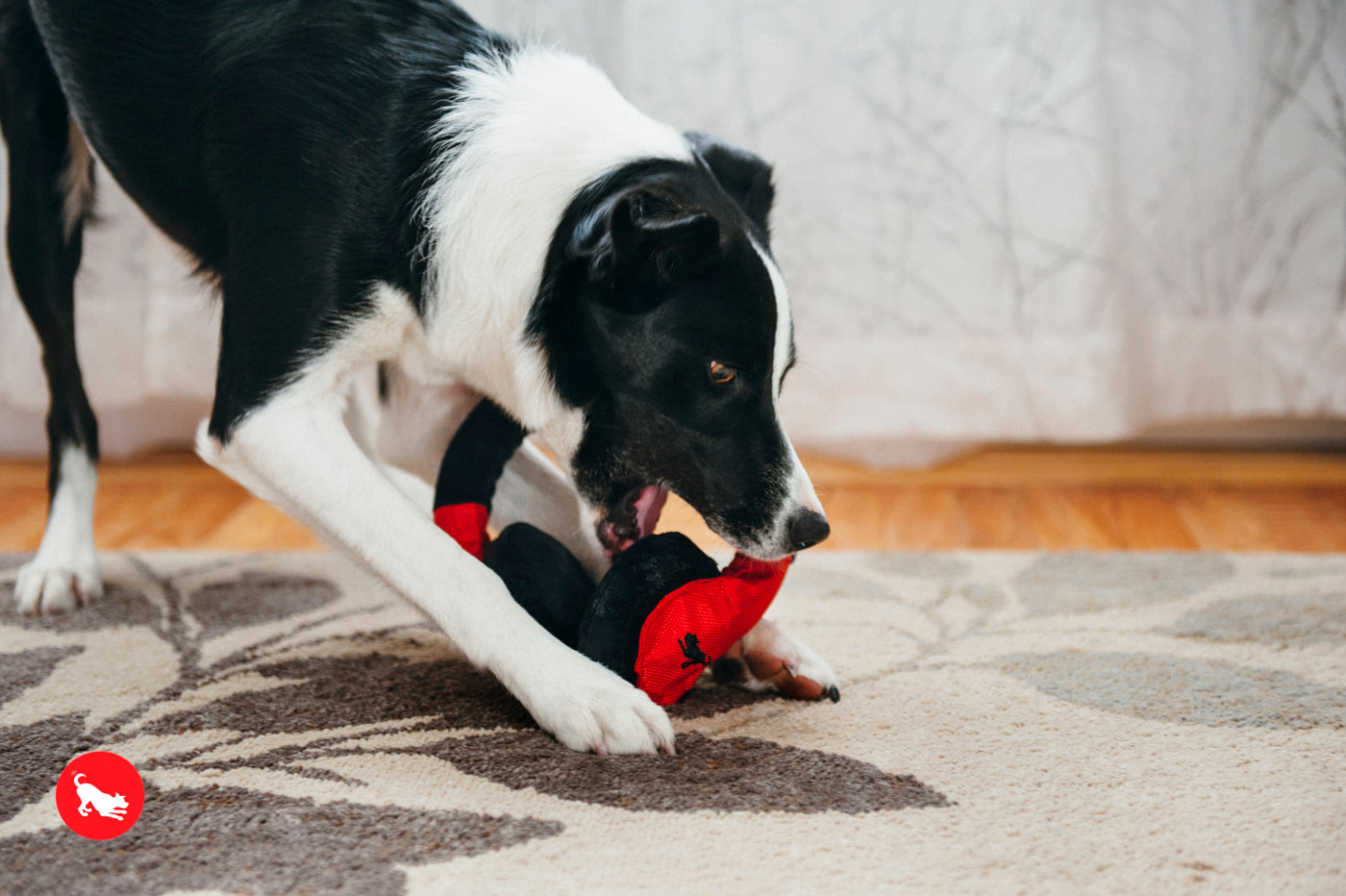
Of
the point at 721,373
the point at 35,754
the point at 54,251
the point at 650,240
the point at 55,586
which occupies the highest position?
the point at 650,240

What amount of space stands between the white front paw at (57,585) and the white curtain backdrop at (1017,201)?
1.00 metres

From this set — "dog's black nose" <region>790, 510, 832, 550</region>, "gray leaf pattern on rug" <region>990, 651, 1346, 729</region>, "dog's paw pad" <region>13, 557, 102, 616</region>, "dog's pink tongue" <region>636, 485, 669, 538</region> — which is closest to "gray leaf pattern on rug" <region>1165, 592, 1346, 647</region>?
"gray leaf pattern on rug" <region>990, 651, 1346, 729</region>

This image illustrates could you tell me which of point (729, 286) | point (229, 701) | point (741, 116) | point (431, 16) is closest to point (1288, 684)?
point (729, 286)

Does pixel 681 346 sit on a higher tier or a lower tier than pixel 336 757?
higher

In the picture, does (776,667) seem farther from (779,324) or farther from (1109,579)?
(1109,579)

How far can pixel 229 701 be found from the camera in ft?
3.72

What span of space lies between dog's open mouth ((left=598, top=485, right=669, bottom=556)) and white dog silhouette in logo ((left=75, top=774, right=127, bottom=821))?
0.55 meters

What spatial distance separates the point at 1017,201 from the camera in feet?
7.91

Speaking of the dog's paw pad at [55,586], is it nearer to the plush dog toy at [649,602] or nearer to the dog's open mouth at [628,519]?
the plush dog toy at [649,602]

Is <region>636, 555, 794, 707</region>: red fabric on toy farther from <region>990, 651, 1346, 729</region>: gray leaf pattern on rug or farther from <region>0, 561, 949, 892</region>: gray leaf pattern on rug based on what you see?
<region>990, 651, 1346, 729</region>: gray leaf pattern on rug

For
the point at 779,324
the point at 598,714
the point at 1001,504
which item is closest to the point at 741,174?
the point at 779,324

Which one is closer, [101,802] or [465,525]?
Result: [101,802]

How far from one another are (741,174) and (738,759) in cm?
Result: 72

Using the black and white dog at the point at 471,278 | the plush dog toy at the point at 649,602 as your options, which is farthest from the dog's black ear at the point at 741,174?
the plush dog toy at the point at 649,602
